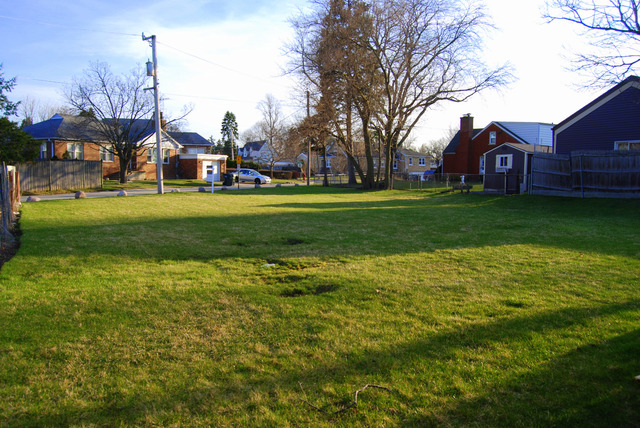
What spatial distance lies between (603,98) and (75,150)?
1632 inches

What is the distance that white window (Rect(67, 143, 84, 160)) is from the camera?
37.6m

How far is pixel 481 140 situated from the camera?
4388cm

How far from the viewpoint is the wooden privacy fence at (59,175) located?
2685cm

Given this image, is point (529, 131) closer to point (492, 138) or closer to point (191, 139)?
point (492, 138)

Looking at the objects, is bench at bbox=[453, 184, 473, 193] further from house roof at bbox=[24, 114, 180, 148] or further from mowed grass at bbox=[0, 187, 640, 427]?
house roof at bbox=[24, 114, 180, 148]

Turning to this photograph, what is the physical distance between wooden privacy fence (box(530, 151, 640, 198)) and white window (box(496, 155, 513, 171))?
946 centimetres

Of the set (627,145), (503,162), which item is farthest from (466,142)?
(627,145)

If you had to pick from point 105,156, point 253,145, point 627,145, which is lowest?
point 627,145

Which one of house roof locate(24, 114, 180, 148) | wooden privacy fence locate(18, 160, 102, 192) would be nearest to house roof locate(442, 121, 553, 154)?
house roof locate(24, 114, 180, 148)

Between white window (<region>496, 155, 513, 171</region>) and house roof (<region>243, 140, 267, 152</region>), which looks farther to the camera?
house roof (<region>243, 140, 267, 152</region>)

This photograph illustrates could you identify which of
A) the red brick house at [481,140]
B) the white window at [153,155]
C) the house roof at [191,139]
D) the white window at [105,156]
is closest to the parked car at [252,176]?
the white window at [153,155]

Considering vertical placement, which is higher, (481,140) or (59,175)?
(481,140)

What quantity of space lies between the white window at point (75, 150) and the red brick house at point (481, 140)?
37921 millimetres

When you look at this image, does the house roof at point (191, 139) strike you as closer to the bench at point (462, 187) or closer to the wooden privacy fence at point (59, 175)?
the wooden privacy fence at point (59, 175)
